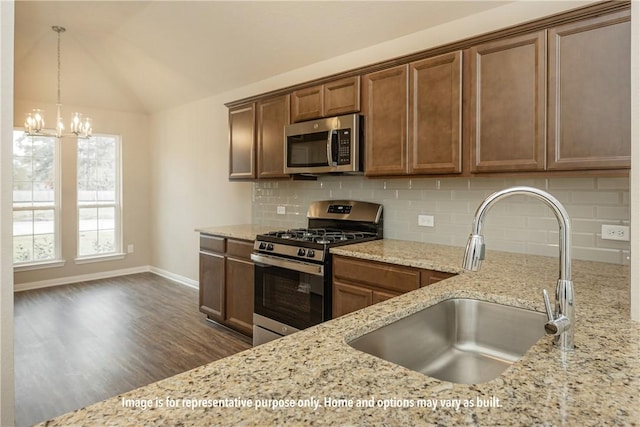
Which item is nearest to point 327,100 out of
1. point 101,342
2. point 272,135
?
point 272,135

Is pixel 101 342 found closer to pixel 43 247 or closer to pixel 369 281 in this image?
pixel 369 281

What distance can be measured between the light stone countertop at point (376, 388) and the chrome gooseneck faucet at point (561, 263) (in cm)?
6

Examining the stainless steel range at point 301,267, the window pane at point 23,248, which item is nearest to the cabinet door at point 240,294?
the stainless steel range at point 301,267

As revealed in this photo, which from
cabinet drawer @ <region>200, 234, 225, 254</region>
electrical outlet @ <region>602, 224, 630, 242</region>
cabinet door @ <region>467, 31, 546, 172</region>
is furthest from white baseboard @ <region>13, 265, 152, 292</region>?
electrical outlet @ <region>602, 224, 630, 242</region>

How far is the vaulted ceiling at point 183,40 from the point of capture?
315cm

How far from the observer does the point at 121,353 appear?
3.33 metres

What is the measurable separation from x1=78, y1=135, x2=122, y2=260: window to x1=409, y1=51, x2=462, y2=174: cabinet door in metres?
5.28

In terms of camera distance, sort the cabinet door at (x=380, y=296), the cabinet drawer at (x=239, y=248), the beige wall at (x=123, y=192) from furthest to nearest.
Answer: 1. the beige wall at (x=123, y=192)
2. the cabinet drawer at (x=239, y=248)
3. the cabinet door at (x=380, y=296)

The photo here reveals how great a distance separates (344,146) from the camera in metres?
3.02

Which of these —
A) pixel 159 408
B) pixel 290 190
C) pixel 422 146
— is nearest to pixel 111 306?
pixel 290 190

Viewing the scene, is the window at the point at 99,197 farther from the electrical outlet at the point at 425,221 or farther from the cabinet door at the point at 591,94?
the cabinet door at the point at 591,94

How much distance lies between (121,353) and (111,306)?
1.54m

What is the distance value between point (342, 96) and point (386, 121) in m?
0.48

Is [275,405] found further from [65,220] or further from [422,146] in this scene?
[65,220]
